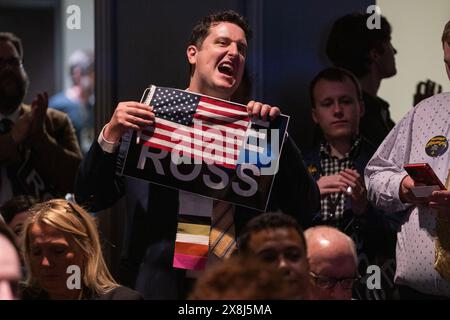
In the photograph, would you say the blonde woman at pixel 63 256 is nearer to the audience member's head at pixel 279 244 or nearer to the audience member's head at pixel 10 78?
the audience member's head at pixel 279 244

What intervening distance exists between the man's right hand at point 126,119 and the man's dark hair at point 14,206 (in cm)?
118

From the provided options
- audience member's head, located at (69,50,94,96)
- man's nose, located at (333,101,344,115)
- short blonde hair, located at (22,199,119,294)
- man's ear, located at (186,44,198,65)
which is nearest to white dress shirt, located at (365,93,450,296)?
man's nose, located at (333,101,344,115)

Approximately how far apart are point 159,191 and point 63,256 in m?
0.48

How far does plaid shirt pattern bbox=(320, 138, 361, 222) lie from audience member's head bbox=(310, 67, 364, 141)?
0.06 metres

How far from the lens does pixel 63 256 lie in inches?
168

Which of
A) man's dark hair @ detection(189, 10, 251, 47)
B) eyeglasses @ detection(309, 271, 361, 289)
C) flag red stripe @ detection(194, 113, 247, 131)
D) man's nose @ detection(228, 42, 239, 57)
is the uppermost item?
man's dark hair @ detection(189, 10, 251, 47)

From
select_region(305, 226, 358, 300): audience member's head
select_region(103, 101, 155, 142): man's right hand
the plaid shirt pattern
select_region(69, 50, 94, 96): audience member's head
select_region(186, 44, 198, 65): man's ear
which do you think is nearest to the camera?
select_region(305, 226, 358, 300): audience member's head

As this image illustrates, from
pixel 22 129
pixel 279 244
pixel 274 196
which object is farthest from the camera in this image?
pixel 22 129

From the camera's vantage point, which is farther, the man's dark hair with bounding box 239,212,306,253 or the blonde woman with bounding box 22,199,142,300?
the blonde woman with bounding box 22,199,142,300

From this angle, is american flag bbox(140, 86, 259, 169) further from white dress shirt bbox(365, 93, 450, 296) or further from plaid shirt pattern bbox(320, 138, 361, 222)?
plaid shirt pattern bbox(320, 138, 361, 222)

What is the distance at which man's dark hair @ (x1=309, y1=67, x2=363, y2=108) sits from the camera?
212 inches

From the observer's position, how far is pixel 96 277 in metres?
4.21

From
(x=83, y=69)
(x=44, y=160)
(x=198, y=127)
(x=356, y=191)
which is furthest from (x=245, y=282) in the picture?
(x=83, y=69)

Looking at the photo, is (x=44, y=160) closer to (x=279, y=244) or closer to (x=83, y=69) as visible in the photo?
(x=279, y=244)
